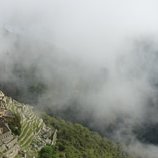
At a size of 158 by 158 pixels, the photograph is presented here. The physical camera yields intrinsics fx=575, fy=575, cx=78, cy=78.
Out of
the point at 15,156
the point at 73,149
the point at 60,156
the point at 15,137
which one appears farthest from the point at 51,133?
the point at 15,156

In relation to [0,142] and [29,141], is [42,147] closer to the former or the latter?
[29,141]

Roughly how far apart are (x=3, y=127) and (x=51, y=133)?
4284 centimetres

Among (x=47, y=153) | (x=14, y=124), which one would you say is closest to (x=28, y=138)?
(x=14, y=124)

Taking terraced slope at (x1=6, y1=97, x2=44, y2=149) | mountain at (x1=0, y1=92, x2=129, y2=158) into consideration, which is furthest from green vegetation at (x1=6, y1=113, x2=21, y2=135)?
terraced slope at (x1=6, y1=97, x2=44, y2=149)

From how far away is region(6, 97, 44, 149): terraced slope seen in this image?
510 ft

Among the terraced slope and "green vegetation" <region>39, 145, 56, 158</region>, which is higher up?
the terraced slope

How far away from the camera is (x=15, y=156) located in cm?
13625

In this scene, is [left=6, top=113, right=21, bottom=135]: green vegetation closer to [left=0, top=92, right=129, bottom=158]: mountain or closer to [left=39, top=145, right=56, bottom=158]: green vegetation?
[left=0, top=92, right=129, bottom=158]: mountain

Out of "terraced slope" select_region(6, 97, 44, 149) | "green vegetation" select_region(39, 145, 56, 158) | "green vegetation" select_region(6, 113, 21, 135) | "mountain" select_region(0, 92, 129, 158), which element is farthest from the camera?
"terraced slope" select_region(6, 97, 44, 149)

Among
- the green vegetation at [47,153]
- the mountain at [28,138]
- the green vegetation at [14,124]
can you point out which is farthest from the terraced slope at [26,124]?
the green vegetation at [47,153]

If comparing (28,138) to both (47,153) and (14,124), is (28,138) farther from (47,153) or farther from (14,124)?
(47,153)

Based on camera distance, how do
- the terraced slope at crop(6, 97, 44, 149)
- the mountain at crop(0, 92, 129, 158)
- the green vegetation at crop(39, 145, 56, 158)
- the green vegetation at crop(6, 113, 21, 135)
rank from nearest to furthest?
the mountain at crop(0, 92, 129, 158), the green vegetation at crop(39, 145, 56, 158), the green vegetation at crop(6, 113, 21, 135), the terraced slope at crop(6, 97, 44, 149)

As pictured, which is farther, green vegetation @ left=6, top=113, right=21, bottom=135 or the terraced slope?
the terraced slope

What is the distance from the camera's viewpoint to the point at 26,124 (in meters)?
173
